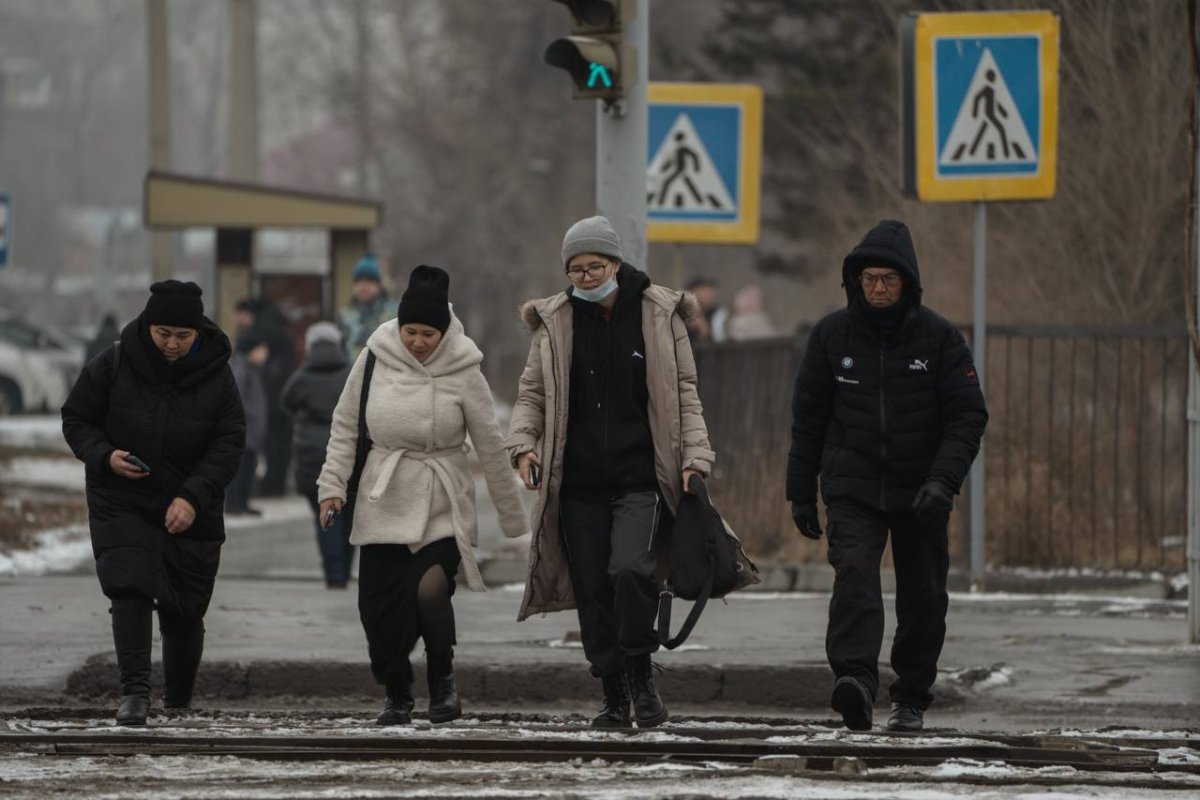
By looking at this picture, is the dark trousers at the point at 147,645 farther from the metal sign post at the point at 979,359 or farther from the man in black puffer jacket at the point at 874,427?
the metal sign post at the point at 979,359

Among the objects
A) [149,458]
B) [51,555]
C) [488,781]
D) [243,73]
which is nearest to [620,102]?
[149,458]

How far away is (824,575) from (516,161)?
4139cm

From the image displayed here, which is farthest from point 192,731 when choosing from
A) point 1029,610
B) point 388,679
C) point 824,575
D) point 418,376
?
point 824,575

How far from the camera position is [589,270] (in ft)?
27.5

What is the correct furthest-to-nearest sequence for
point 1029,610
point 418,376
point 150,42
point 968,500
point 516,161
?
point 516,161 < point 150,42 < point 968,500 < point 1029,610 < point 418,376

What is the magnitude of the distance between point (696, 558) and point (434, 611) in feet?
3.24

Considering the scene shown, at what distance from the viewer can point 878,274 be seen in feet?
27.2

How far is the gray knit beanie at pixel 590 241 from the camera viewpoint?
8359mm

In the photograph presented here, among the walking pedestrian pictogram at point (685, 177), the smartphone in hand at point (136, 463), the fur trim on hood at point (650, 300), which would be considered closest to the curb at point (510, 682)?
the smartphone in hand at point (136, 463)

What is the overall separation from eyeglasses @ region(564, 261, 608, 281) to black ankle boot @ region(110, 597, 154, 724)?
75.3 inches

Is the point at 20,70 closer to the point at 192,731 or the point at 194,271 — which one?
the point at 194,271

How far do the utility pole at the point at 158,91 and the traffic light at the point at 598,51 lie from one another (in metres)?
16.5

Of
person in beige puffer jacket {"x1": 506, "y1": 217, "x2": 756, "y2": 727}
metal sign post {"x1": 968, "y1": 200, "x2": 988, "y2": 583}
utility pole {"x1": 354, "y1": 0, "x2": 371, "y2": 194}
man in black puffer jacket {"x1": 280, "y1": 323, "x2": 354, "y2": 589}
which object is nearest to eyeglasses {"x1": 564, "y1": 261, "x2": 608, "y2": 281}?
person in beige puffer jacket {"x1": 506, "y1": 217, "x2": 756, "y2": 727}

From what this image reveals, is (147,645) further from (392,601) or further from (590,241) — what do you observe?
(590,241)
